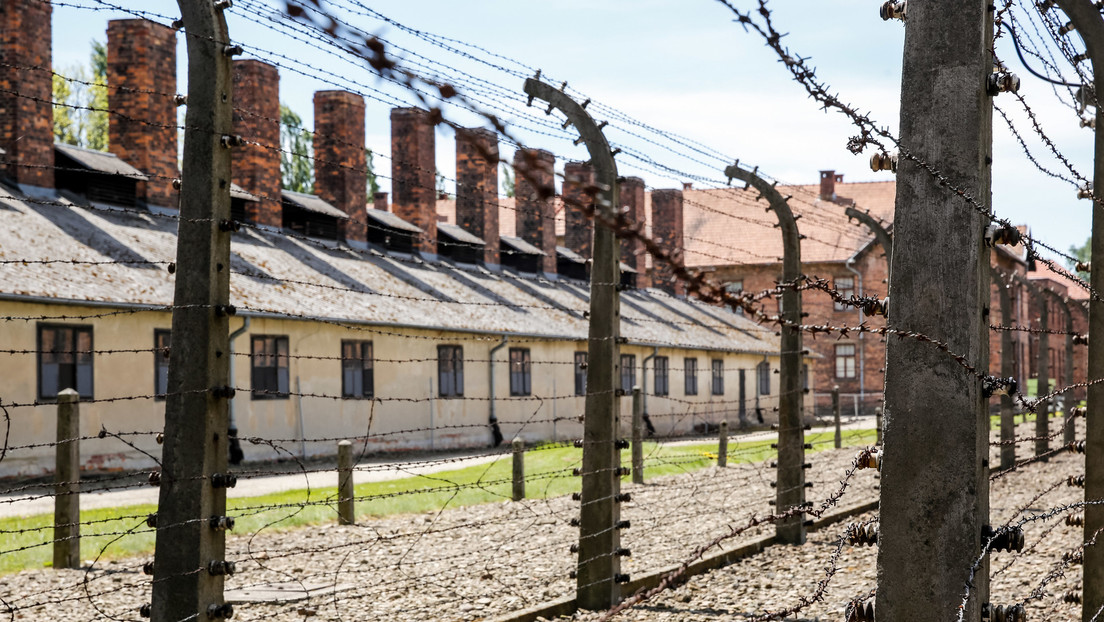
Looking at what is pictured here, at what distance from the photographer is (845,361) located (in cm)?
4941

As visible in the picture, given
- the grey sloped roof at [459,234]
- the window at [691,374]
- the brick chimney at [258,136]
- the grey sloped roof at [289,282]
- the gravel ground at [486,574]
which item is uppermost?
the brick chimney at [258,136]

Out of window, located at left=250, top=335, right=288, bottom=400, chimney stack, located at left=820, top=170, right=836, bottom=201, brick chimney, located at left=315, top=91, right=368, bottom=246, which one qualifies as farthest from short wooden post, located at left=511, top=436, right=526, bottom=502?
chimney stack, located at left=820, top=170, right=836, bottom=201

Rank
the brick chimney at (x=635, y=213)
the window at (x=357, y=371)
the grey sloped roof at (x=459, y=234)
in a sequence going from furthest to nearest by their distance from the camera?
the brick chimney at (x=635, y=213) → the grey sloped roof at (x=459, y=234) → the window at (x=357, y=371)

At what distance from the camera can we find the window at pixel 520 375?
28688mm

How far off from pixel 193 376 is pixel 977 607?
2996mm

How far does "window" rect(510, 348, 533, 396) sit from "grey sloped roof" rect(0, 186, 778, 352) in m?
0.78

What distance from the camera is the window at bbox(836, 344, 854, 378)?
4903cm

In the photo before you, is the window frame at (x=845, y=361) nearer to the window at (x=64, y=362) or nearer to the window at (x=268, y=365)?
the window at (x=268, y=365)

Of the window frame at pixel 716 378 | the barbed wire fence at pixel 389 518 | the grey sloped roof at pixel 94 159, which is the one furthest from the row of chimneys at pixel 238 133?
the window frame at pixel 716 378

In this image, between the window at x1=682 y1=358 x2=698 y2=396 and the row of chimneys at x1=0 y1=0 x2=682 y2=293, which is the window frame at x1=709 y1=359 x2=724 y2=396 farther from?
the row of chimneys at x1=0 y1=0 x2=682 y2=293

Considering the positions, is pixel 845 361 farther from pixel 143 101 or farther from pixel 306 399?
pixel 143 101

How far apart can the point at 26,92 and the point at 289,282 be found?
393 inches

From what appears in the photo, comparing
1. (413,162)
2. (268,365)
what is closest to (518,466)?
(268,365)

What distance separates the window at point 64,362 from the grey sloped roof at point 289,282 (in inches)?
35.9
